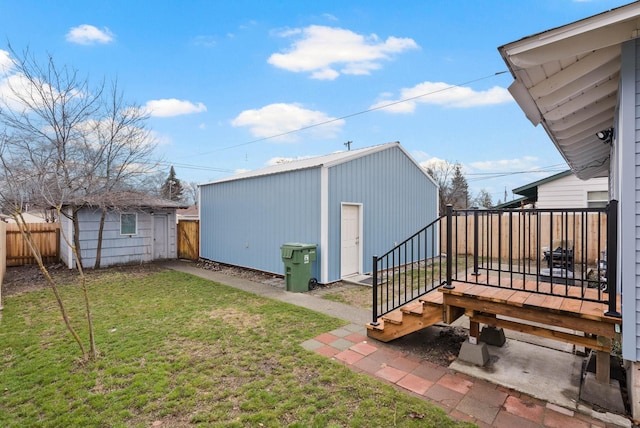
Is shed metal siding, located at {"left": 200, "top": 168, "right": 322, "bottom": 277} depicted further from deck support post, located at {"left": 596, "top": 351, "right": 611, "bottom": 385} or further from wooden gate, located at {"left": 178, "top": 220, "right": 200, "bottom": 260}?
deck support post, located at {"left": 596, "top": 351, "right": 611, "bottom": 385}

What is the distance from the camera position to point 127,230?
11.1 m

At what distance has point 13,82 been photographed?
25.9 feet

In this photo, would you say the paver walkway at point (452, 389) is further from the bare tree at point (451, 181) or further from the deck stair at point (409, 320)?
the bare tree at point (451, 181)

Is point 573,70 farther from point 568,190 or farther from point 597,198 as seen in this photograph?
point 597,198

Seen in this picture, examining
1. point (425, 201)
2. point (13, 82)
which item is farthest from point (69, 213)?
point (425, 201)

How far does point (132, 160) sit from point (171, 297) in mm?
5650

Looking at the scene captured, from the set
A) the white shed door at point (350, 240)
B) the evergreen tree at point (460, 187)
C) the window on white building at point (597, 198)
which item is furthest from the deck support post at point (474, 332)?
the evergreen tree at point (460, 187)

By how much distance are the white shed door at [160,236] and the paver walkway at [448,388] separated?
9.70 metres

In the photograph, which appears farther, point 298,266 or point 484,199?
point 484,199

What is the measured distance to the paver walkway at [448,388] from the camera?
262 centimetres

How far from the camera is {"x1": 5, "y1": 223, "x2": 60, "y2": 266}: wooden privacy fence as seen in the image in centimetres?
1026

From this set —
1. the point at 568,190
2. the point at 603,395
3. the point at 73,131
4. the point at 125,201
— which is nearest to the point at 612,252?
the point at 603,395

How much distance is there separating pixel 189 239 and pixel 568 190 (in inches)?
567

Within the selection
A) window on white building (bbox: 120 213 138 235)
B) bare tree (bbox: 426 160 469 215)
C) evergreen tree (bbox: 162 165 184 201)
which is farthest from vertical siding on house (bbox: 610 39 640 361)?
evergreen tree (bbox: 162 165 184 201)
